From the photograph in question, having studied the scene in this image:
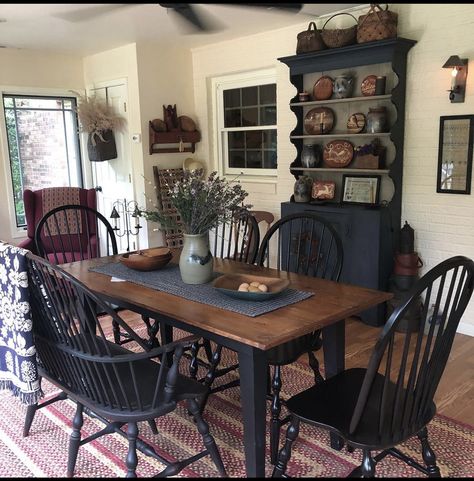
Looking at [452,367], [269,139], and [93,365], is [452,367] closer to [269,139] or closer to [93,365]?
[93,365]

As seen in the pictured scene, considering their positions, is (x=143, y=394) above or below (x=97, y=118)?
below

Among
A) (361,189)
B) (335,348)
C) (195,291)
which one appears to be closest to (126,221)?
(361,189)

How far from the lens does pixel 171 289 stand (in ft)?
7.43

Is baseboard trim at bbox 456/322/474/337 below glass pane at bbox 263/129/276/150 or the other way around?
below

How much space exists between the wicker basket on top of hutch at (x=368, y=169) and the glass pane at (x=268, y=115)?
2.30 ft

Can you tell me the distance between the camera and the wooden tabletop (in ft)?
5.67

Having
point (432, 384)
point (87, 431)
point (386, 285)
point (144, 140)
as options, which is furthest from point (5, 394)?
point (144, 140)

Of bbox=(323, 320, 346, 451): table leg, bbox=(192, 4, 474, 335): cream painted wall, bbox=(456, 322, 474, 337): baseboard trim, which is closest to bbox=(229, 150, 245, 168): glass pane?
bbox=(192, 4, 474, 335): cream painted wall

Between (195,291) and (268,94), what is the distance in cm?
322

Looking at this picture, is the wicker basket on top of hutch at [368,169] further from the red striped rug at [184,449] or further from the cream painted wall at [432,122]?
the red striped rug at [184,449]

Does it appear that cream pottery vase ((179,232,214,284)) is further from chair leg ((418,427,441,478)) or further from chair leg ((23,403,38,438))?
chair leg ((418,427,441,478))

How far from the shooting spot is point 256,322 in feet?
5.97

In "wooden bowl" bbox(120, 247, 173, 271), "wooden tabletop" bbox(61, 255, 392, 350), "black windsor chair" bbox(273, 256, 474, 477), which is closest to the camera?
"black windsor chair" bbox(273, 256, 474, 477)

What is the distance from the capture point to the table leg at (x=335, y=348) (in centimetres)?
222
